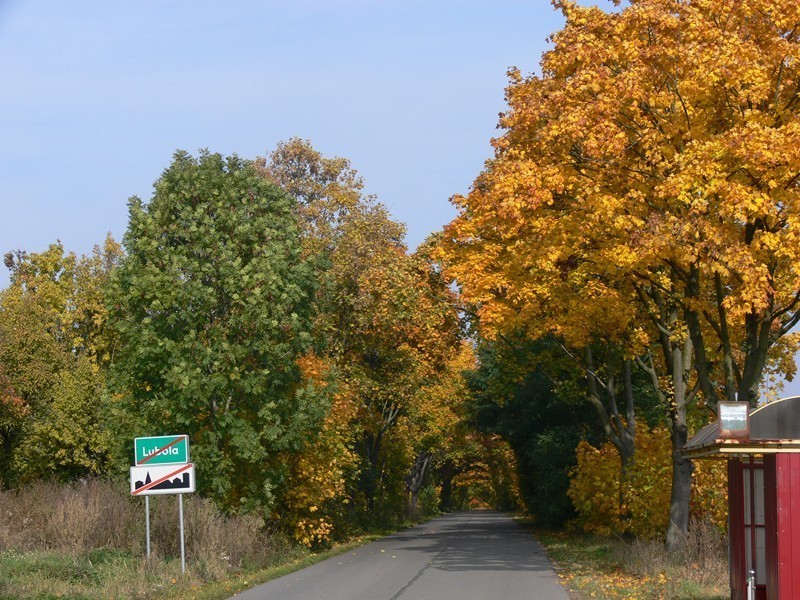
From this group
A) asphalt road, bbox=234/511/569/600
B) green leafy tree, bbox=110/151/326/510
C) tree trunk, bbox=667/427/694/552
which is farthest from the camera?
green leafy tree, bbox=110/151/326/510

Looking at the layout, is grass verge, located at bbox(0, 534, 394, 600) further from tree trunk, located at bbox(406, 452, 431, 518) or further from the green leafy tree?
tree trunk, located at bbox(406, 452, 431, 518)

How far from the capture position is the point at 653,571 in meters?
19.7

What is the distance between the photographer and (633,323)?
90.5ft

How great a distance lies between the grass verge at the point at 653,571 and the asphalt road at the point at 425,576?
0.60 m

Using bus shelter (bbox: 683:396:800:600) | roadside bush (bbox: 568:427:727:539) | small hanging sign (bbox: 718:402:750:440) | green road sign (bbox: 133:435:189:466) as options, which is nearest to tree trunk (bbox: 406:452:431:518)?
roadside bush (bbox: 568:427:727:539)

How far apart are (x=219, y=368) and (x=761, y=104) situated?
1429cm

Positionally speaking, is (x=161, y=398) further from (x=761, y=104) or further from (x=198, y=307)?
(x=761, y=104)

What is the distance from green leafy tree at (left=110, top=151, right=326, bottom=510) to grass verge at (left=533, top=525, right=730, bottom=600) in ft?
26.8

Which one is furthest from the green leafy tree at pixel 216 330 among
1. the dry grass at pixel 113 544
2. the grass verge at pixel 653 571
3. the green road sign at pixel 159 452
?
the grass verge at pixel 653 571

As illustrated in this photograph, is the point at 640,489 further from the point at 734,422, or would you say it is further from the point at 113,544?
the point at 734,422

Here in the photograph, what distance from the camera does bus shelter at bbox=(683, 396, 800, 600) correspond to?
12.0 meters

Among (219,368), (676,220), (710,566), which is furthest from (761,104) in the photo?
(219,368)

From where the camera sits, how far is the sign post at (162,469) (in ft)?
65.3

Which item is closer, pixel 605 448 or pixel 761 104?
pixel 761 104
